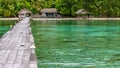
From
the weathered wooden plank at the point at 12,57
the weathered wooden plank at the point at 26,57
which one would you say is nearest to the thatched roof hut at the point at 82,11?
the weathered wooden plank at the point at 12,57

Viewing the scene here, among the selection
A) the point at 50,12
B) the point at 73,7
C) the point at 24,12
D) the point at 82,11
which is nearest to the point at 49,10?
the point at 50,12

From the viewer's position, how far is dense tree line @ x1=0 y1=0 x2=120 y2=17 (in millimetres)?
81688

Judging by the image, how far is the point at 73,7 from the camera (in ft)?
271

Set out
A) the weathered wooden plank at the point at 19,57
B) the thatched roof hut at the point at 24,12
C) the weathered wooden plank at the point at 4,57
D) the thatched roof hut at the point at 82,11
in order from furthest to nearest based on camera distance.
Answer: the thatched roof hut at the point at 24,12, the thatched roof hut at the point at 82,11, the weathered wooden plank at the point at 4,57, the weathered wooden plank at the point at 19,57

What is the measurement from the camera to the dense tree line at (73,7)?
3216 inches

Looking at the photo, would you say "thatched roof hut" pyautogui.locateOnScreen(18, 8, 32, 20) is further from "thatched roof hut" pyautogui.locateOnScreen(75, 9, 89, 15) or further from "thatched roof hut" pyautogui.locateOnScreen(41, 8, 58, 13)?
"thatched roof hut" pyautogui.locateOnScreen(75, 9, 89, 15)

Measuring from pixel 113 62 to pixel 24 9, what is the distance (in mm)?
72046

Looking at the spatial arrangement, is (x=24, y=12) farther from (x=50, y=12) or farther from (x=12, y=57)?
(x=12, y=57)

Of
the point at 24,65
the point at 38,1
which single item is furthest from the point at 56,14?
the point at 24,65

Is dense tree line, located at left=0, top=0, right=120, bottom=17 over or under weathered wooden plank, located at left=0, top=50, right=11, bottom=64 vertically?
under

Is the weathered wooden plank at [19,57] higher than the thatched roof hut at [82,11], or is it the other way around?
the weathered wooden plank at [19,57]

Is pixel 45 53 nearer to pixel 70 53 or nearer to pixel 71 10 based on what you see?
pixel 70 53

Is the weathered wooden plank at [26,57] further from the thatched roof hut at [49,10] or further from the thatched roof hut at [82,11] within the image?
the thatched roof hut at [49,10]

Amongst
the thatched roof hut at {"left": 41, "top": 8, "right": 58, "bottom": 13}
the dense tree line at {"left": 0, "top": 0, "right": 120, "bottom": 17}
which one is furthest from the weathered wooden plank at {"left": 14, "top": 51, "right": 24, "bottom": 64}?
the thatched roof hut at {"left": 41, "top": 8, "right": 58, "bottom": 13}
